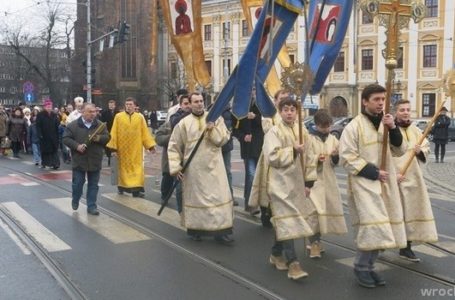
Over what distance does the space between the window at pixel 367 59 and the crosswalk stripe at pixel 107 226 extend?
43.0 metres

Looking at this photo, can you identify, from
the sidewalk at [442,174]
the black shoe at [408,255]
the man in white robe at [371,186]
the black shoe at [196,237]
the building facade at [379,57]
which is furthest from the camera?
the building facade at [379,57]

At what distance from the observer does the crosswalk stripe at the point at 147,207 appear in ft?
27.6

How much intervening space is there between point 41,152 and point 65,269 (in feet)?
34.7

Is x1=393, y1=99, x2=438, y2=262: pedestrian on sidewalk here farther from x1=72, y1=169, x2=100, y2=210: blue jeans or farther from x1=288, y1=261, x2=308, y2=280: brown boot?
x1=72, y1=169, x2=100, y2=210: blue jeans

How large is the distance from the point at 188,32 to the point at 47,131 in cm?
778

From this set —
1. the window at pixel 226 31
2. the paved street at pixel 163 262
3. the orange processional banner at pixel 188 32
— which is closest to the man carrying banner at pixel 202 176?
the paved street at pixel 163 262

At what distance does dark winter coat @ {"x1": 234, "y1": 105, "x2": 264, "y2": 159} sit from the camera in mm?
8695

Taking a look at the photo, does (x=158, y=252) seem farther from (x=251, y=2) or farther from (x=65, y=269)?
(x=251, y=2)

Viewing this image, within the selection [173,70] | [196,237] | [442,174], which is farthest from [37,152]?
[173,70]

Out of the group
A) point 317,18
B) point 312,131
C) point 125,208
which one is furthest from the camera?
point 125,208

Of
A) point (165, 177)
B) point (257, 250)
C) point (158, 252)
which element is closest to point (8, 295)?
point (158, 252)

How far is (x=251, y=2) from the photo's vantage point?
31.2 ft

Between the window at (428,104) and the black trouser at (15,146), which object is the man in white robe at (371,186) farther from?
the window at (428,104)

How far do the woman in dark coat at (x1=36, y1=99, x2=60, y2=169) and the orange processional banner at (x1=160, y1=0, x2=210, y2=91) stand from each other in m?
7.31
